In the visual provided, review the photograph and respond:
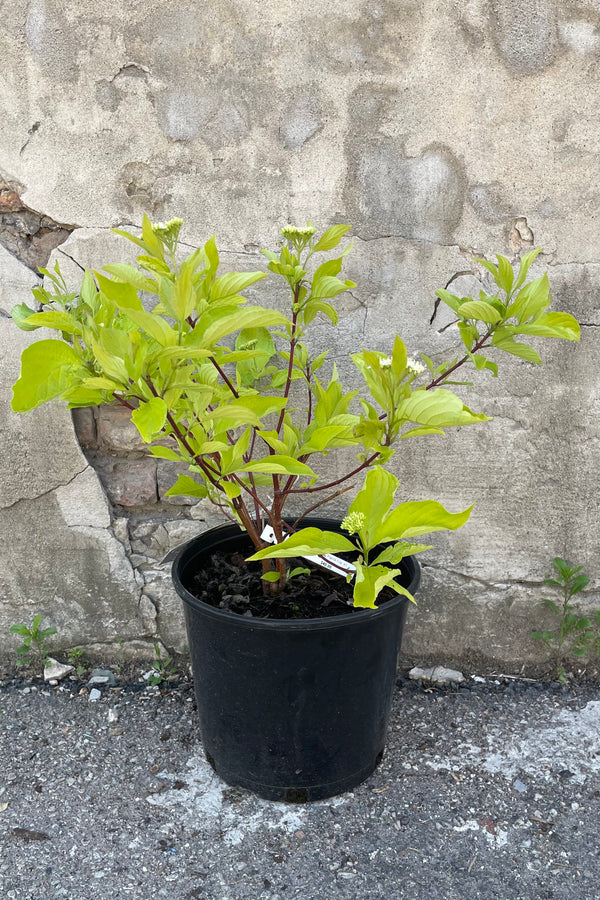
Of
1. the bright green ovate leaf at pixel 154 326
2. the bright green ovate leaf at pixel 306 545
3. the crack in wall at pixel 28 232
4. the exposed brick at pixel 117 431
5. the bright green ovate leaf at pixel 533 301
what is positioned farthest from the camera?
the exposed brick at pixel 117 431

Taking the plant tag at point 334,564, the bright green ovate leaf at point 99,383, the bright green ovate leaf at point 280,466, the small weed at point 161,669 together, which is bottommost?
the small weed at point 161,669

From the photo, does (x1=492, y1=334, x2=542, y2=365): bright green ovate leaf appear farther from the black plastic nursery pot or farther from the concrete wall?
the black plastic nursery pot

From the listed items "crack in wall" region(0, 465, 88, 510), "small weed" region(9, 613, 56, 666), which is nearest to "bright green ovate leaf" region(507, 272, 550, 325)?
"crack in wall" region(0, 465, 88, 510)

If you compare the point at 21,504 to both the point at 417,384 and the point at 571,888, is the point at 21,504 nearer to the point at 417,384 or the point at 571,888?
the point at 417,384

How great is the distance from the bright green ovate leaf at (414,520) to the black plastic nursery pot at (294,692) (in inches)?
10.6

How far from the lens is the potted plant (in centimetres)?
122

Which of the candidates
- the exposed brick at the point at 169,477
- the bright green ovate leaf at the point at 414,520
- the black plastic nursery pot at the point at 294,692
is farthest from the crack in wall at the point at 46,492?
the bright green ovate leaf at the point at 414,520

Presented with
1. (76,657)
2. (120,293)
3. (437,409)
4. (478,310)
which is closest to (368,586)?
(437,409)

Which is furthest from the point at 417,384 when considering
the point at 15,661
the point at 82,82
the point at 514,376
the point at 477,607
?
the point at 15,661

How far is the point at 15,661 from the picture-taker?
7.14 ft

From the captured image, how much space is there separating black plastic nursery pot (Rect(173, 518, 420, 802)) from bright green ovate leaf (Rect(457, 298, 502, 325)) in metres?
0.61

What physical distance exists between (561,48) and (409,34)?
37cm

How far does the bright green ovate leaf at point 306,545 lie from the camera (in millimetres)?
1306

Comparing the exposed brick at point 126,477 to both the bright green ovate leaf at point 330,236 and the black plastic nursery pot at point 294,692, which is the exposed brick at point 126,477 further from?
the bright green ovate leaf at point 330,236
